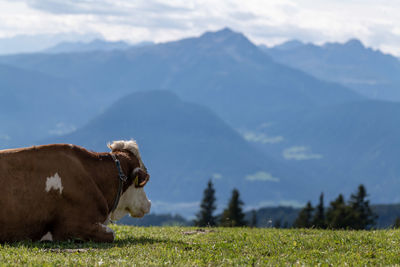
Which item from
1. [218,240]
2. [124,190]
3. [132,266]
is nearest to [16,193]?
[124,190]

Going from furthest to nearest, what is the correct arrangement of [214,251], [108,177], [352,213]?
[352,213] < [108,177] < [214,251]

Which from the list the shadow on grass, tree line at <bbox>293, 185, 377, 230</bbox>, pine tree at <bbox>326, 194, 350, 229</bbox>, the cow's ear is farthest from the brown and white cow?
pine tree at <bbox>326, 194, 350, 229</bbox>

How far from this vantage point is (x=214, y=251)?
11.3 metres

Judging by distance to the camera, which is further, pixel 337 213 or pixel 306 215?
pixel 306 215

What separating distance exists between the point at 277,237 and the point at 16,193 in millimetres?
6395

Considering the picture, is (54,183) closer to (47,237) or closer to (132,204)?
(47,237)

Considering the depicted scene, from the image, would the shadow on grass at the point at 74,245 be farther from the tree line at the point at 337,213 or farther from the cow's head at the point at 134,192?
the tree line at the point at 337,213

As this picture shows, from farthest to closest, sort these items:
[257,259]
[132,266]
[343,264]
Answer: [257,259] < [343,264] < [132,266]

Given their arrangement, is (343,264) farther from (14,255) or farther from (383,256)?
(14,255)

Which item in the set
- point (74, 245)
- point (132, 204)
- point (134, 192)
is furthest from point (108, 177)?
point (74, 245)

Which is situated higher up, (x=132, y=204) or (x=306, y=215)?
(x=306, y=215)

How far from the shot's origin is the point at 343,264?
9.80 metres

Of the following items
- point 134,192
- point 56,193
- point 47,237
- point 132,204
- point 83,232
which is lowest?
point 47,237

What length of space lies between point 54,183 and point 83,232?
128 centimetres
